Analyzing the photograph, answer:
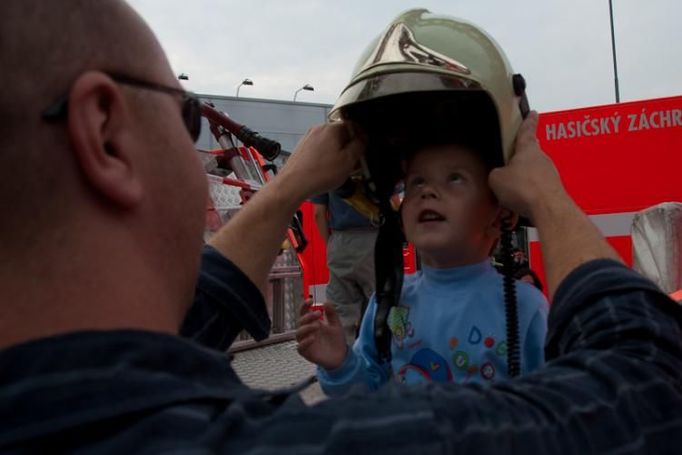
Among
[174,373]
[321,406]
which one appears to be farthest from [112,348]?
[321,406]

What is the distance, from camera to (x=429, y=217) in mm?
1839

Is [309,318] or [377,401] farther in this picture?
[309,318]

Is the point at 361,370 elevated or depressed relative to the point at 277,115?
depressed

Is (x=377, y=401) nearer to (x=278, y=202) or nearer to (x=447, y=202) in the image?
(x=278, y=202)

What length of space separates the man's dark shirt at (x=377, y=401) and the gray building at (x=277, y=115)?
22.1 m

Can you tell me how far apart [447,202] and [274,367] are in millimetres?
4263

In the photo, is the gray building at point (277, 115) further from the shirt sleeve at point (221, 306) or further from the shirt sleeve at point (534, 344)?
the shirt sleeve at point (221, 306)

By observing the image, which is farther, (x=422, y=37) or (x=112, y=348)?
(x=422, y=37)

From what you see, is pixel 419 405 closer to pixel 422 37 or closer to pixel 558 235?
pixel 558 235

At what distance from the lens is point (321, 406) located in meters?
0.80

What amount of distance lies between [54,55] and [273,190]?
698 millimetres

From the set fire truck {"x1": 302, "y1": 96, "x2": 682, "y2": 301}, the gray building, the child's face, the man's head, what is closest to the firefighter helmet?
the child's face

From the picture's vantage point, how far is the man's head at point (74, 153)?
2.57 feet

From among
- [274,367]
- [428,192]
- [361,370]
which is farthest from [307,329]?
[274,367]
